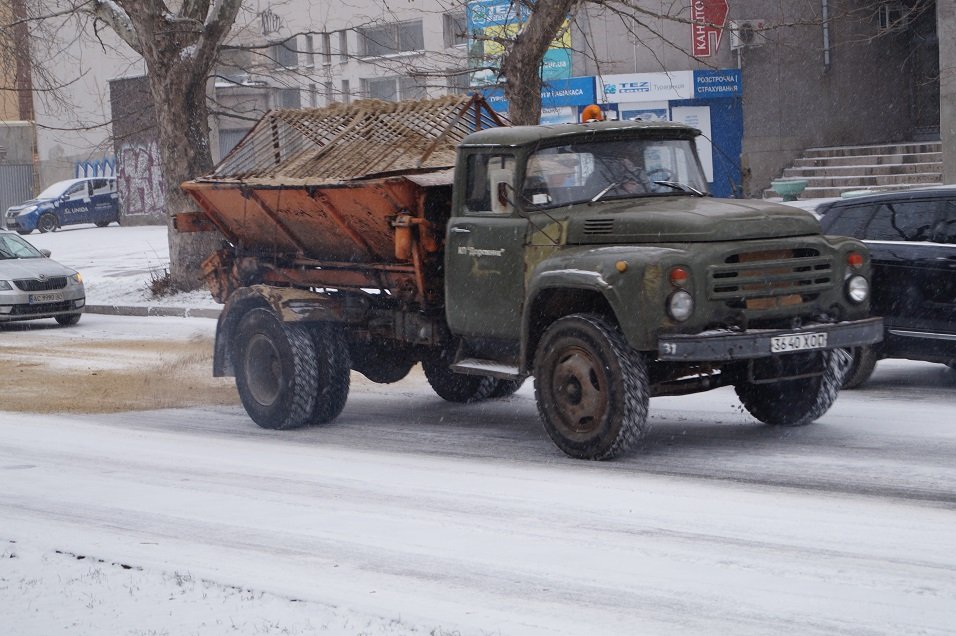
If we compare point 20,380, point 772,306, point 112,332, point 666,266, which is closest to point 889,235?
point 772,306

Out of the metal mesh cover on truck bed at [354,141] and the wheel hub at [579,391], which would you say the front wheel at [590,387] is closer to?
the wheel hub at [579,391]

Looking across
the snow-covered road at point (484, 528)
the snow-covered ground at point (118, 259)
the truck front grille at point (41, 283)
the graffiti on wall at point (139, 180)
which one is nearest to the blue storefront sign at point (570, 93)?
the snow-covered ground at point (118, 259)

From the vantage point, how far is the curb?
804 inches

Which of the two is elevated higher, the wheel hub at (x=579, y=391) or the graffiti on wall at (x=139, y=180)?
the graffiti on wall at (x=139, y=180)

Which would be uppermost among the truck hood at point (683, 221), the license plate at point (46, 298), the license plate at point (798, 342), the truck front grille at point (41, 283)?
the truck hood at point (683, 221)

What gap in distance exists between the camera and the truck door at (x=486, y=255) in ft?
29.2

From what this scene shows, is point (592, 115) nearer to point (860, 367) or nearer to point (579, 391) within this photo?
point (579, 391)

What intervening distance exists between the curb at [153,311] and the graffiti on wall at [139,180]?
65.6ft

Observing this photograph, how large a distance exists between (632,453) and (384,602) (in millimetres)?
3396

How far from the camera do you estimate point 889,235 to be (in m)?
10.7

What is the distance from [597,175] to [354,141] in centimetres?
263

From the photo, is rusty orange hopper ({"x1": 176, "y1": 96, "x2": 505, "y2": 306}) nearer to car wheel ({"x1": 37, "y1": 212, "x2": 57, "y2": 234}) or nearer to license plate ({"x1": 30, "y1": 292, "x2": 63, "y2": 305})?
license plate ({"x1": 30, "y1": 292, "x2": 63, "y2": 305})

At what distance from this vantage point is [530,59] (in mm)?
17344

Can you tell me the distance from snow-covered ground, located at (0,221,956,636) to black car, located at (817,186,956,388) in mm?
430
